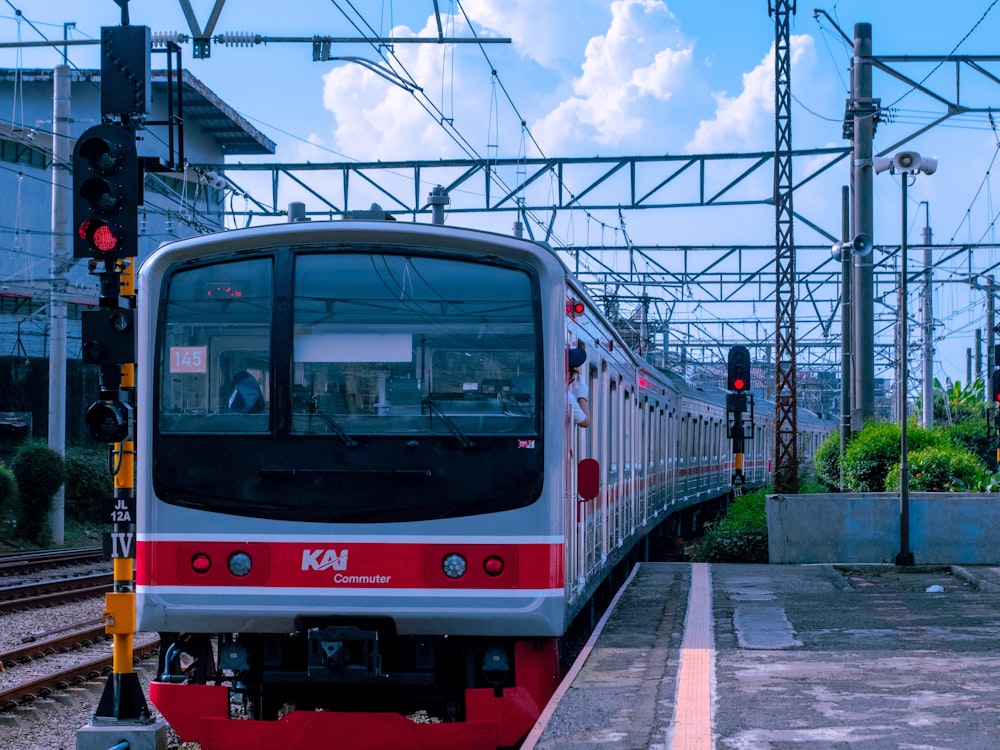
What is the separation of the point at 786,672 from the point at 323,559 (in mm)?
2706

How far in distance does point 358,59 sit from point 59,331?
11414mm

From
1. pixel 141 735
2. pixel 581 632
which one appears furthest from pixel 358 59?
pixel 141 735

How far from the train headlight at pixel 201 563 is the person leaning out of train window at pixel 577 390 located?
6.82ft

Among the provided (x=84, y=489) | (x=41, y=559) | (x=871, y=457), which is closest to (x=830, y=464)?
(x=871, y=457)

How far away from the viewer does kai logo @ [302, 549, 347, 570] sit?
6.82 meters

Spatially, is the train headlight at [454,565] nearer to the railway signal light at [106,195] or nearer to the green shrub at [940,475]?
the railway signal light at [106,195]

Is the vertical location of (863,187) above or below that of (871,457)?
above

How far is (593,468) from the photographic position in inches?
318

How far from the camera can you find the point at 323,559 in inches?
269

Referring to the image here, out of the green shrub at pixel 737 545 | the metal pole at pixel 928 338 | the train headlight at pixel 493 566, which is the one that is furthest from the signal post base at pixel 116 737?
the metal pole at pixel 928 338

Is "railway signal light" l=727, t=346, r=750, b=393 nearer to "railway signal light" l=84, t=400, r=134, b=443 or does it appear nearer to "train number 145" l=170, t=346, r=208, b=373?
"railway signal light" l=84, t=400, r=134, b=443

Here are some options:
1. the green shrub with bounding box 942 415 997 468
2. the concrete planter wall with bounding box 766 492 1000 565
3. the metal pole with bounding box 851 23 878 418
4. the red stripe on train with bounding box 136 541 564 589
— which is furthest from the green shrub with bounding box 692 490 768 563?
the green shrub with bounding box 942 415 997 468

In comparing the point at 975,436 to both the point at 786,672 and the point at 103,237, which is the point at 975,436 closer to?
the point at 786,672

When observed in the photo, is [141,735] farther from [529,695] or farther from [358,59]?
[358,59]
